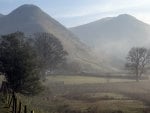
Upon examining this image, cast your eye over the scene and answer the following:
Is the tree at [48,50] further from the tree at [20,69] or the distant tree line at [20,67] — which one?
the tree at [20,69]

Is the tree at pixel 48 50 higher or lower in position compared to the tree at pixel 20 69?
higher

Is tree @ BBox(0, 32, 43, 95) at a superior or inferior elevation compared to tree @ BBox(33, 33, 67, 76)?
inferior

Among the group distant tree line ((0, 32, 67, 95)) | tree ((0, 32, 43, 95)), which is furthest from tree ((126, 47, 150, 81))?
tree ((0, 32, 43, 95))

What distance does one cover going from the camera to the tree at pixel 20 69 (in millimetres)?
58781

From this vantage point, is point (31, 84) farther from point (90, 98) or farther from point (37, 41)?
point (37, 41)

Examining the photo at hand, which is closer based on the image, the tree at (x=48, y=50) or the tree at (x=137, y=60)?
the tree at (x=48, y=50)

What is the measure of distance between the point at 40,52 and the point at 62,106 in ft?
182

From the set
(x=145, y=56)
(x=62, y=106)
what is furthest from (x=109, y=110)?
(x=145, y=56)

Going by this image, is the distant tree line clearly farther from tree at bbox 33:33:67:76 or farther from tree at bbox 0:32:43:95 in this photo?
tree at bbox 33:33:67:76

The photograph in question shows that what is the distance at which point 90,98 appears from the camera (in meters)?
68.6

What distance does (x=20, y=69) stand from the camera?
5862cm

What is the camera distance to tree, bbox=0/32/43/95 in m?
58.8

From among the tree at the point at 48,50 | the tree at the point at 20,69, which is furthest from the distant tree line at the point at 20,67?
the tree at the point at 48,50

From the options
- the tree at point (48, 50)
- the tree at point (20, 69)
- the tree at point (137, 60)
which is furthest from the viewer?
the tree at point (137, 60)
